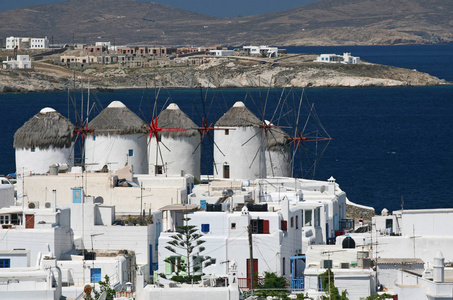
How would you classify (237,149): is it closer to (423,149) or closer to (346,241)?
(346,241)

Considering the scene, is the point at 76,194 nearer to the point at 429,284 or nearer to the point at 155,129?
the point at 155,129

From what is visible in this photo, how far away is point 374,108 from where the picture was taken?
608 feet

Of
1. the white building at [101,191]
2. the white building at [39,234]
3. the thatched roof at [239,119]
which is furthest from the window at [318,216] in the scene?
the thatched roof at [239,119]

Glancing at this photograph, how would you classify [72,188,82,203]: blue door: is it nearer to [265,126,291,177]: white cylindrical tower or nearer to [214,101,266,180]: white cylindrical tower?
[214,101,266,180]: white cylindrical tower

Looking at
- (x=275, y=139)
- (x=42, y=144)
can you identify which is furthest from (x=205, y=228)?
(x=275, y=139)

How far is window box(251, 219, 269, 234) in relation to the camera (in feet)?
133

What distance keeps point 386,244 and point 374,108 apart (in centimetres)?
14650

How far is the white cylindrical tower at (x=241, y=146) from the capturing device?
191ft

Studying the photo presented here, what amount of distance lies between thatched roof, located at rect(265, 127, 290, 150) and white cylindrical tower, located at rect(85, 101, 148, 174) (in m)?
6.41

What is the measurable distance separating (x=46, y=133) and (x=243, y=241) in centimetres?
1829

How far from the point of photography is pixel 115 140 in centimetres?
5688

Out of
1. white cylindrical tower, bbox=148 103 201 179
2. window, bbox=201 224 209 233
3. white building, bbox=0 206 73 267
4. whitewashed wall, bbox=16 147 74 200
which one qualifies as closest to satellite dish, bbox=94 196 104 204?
white building, bbox=0 206 73 267

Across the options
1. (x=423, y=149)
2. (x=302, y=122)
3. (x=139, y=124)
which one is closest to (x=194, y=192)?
(x=139, y=124)

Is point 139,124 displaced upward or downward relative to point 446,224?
upward
